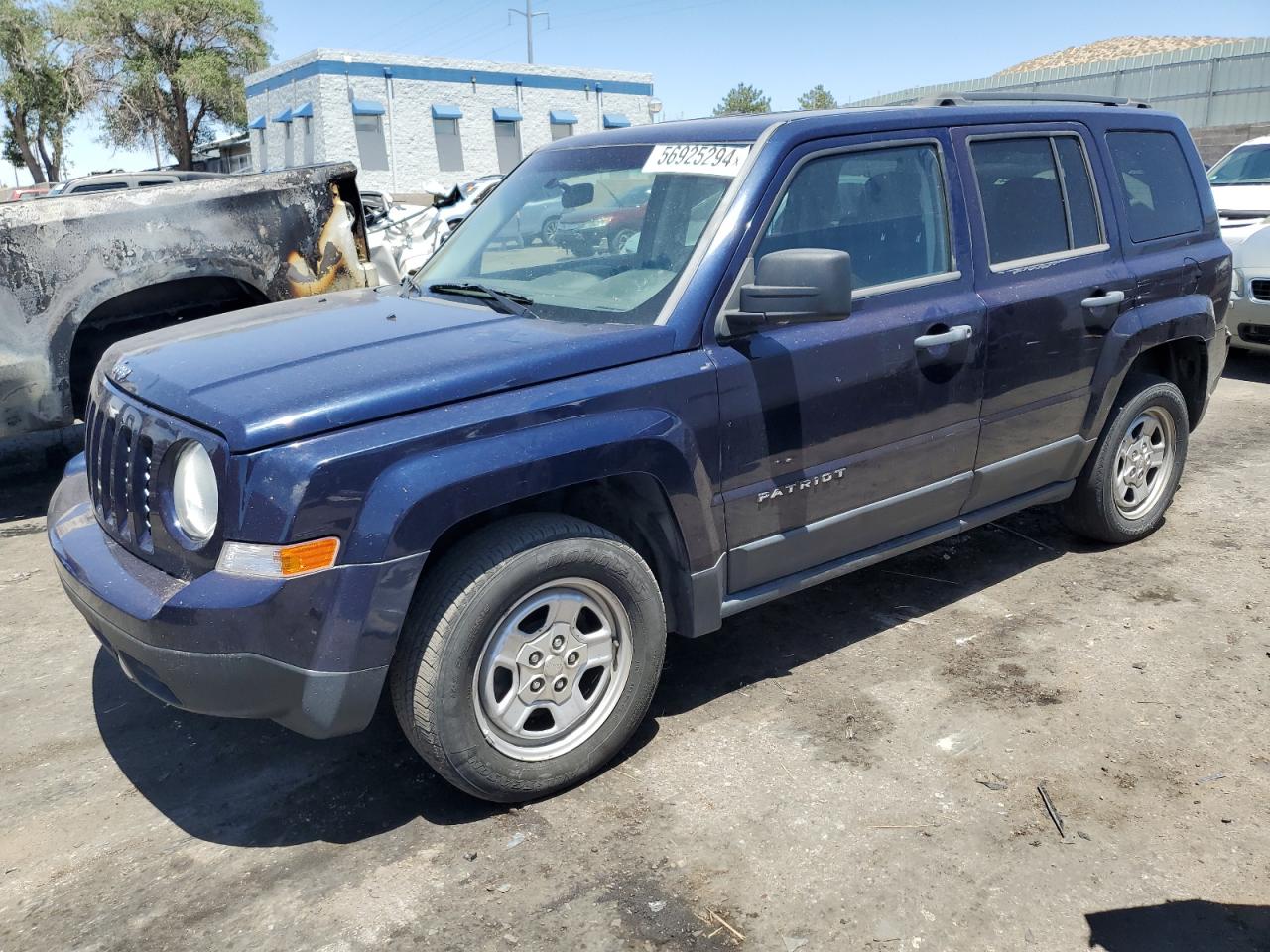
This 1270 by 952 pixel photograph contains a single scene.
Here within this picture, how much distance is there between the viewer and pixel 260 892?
2812 mm

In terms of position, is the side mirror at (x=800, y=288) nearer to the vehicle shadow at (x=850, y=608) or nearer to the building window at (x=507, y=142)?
the vehicle shadow at (x=850, y=608)

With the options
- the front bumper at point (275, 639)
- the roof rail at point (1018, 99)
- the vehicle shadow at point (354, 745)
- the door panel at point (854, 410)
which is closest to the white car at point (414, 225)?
the roof rail at point (1018, 99)

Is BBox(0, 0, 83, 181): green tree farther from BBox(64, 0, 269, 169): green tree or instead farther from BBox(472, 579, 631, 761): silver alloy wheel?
BBox(472, 579, 631, 761): silver alloy wheel

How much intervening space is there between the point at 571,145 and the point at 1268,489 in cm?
434

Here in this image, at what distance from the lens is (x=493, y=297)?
366 cm

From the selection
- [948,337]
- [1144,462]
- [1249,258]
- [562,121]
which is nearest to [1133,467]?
[1144,462]

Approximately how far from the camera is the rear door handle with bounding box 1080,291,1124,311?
168 inches

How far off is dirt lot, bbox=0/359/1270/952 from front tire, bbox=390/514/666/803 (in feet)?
0.60

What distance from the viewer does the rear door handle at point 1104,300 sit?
14.0 feet

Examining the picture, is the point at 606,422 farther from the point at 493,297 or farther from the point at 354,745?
the point at 354,745

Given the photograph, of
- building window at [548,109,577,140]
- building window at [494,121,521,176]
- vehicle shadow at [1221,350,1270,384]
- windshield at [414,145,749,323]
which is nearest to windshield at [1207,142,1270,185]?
vehicle shadow at [1221,350,1270,384]

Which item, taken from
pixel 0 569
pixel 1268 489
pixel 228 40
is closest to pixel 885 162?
pixel 1268 489

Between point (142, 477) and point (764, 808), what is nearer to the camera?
point (142, 477)

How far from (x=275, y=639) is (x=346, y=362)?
0.80 metres
